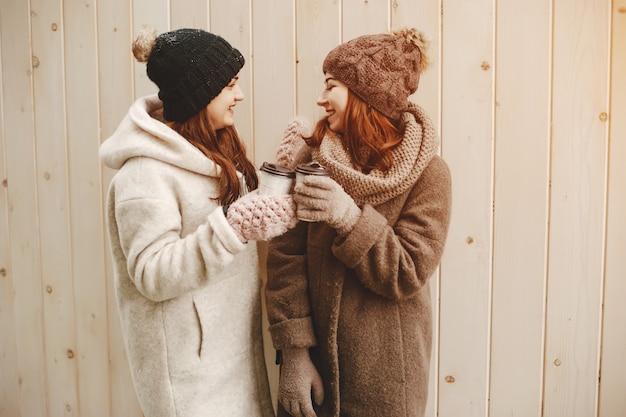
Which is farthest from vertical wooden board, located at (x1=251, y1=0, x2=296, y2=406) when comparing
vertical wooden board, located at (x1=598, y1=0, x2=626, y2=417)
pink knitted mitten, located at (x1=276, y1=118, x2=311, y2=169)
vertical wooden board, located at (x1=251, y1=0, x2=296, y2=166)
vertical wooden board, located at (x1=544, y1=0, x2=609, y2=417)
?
vertical wooden board, located at (x1=598, y1=0, x2=626, y2=417)

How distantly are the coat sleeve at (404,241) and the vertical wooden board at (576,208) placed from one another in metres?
0.40

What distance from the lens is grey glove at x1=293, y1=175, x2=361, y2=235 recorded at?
0.96 meters

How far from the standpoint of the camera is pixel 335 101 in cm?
109

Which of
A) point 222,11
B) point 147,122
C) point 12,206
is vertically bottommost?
point 12,206

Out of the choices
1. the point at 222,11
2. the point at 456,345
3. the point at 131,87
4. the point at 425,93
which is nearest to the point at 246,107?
the point at 222,11

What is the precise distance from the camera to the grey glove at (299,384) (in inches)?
41.5

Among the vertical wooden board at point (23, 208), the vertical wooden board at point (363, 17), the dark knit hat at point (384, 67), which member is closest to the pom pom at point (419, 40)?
the dark knit hat at point (384, 67)

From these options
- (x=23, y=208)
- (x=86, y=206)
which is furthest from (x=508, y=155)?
(x=23, y=208)

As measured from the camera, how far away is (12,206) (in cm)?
183

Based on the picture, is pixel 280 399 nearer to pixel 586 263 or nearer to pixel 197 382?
pixel 197 382

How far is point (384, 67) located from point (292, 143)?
34cm

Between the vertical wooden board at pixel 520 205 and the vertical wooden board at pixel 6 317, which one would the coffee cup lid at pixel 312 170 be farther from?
the vertical wooden board at pixel 6 317

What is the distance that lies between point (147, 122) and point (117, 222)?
23 cm

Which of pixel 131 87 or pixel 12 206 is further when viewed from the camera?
pixel 12 206
